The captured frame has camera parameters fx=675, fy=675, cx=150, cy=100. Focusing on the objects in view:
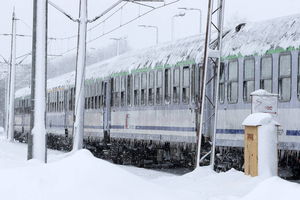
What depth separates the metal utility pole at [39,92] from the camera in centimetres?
1432

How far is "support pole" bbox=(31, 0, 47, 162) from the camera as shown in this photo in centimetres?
1432

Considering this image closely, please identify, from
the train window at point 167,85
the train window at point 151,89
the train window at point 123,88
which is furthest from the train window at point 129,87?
the train window at point 167,85

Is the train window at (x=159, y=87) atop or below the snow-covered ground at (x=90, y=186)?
atop

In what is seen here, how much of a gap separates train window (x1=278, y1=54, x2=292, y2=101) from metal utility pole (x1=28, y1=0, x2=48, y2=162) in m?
5.02

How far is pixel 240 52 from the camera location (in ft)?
52.4

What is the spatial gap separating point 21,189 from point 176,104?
9892 millimetres

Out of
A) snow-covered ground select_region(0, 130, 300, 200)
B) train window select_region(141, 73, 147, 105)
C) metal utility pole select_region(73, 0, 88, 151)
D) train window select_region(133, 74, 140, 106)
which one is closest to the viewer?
snow-covered ground select_region(0, 130, 300, 200)

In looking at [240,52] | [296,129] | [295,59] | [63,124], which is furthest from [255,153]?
[63,124]

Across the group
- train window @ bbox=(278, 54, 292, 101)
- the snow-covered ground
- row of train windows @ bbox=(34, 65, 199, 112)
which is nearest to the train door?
row of train windows @ bbox=(34, 65, 199, 112)

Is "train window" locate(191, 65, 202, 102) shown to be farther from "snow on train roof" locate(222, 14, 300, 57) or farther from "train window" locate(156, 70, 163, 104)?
"train window" locate(156, 70, 163, 104)

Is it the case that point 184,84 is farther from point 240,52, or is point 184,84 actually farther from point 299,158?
point 299,158

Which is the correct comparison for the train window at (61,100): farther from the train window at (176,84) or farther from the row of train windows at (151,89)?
the train window at (176,84)

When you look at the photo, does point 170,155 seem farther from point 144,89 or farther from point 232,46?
point 232,46

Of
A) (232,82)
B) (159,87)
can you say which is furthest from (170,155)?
(232,82)
